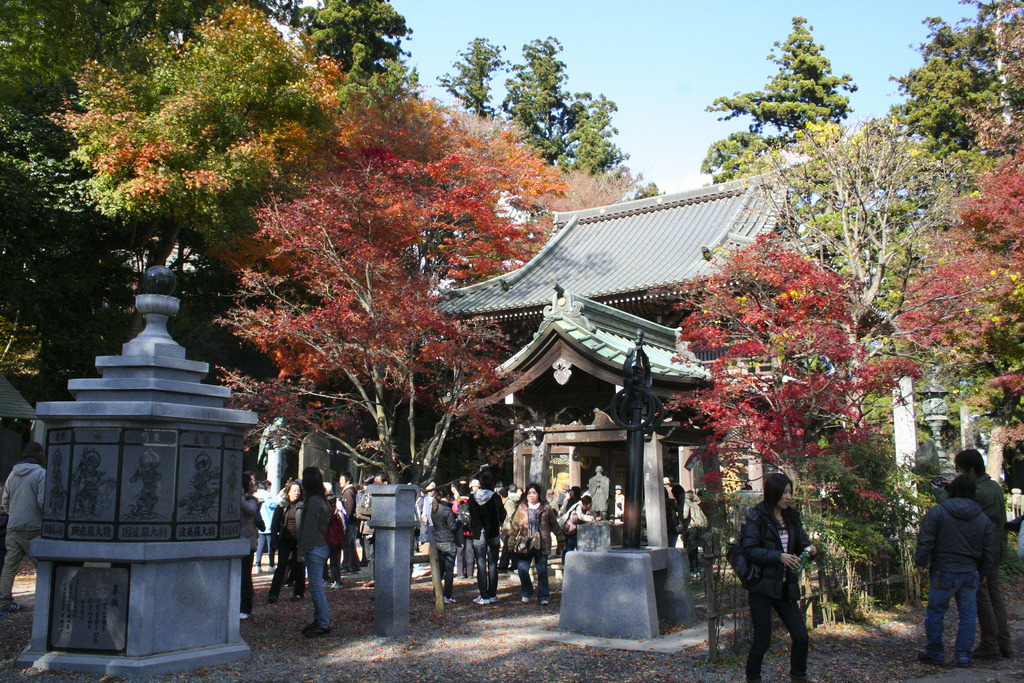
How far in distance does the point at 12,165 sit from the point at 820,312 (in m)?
17.0

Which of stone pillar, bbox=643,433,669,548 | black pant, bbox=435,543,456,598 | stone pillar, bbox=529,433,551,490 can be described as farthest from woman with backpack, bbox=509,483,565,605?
stone pillar, bbox=529,433,551,490

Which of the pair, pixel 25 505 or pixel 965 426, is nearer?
pixel 25 505

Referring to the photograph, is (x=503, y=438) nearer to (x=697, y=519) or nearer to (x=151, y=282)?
(x=697, y=519)

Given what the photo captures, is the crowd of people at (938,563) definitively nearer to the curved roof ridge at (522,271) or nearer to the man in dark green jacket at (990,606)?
the man in dark green jacket at (990,606)

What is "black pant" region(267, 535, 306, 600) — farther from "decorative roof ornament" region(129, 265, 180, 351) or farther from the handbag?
"decorative roof ornament" region(129, 265, 180, 351)

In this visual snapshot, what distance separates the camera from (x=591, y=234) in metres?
22.0

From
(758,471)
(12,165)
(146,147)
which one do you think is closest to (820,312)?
(758,471)

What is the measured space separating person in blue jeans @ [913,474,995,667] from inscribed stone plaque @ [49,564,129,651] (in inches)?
256

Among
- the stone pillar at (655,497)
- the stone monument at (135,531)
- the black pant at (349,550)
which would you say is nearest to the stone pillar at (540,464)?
the stone pillar at (655,497)

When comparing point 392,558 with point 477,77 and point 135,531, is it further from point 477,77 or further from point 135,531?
point 477,77

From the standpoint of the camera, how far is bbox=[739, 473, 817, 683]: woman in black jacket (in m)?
5.29

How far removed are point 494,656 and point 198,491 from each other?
3006mm

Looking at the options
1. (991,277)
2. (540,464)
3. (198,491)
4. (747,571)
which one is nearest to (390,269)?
(540,464)

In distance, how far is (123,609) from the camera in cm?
596
